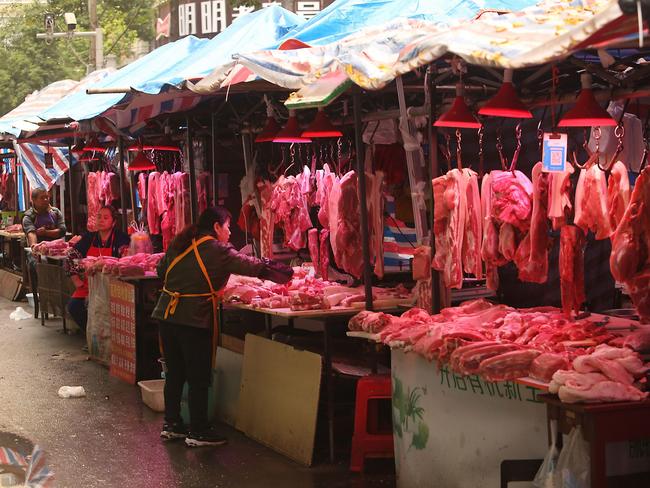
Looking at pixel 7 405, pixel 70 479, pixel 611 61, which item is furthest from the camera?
pixel 7 405

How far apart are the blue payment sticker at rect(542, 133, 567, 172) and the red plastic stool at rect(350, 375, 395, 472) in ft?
8.03

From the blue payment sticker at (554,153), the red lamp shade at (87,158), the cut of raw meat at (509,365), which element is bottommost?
the cut of raw meat at (509,365)

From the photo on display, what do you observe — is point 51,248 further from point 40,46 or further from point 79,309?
point 40,46

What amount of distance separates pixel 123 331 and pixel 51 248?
4887 millimetres

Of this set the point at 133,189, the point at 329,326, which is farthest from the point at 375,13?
the point at 133,189

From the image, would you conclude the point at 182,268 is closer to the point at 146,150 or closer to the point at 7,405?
the point at 7,405

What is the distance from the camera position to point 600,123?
6820mm

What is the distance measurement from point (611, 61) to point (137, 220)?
1172 centimetres

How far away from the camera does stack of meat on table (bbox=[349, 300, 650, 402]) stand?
19.0 feet

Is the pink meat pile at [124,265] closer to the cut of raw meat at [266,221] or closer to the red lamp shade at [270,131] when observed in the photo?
the cut of raw meat at [266,221]

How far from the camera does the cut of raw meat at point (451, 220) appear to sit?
8.09 meters

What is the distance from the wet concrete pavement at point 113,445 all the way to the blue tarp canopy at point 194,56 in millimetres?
3268

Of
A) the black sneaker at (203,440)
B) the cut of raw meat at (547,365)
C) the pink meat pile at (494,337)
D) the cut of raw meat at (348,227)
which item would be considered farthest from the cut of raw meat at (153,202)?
the cut of raw meat at (547,365)

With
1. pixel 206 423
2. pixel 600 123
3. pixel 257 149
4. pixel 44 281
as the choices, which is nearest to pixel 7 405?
pixel 206 423
